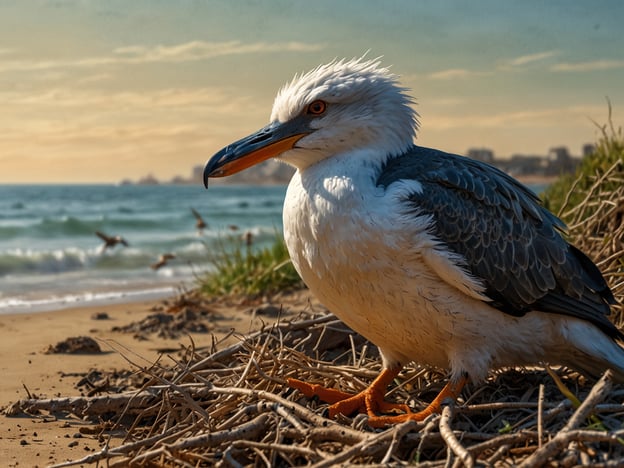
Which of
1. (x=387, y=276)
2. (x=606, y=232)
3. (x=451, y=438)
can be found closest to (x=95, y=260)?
(x=606, y=232)

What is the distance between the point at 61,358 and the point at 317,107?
12.7ft

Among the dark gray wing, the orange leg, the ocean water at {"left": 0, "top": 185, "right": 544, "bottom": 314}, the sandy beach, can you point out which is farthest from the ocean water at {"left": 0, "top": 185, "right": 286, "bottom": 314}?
Result: the dark gray wing

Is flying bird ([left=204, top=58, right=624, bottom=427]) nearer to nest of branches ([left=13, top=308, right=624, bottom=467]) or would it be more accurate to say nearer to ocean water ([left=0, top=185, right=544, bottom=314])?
nest of branches ([left=13, top=308, right=624, bottom=467])

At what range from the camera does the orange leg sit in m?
4.12

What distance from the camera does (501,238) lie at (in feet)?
14.0

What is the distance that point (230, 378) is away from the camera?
189 inches

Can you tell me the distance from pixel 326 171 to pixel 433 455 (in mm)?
1522

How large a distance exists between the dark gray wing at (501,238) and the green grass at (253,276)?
5.67 metres

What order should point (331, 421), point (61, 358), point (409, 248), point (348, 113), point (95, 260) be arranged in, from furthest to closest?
point (95, 260) < point (61, 358) < point (348, 113) < point (409, 248) < point (331, 421)

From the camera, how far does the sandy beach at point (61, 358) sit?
4648 millimetres

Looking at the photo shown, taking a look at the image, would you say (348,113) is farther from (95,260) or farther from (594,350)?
(95,260)

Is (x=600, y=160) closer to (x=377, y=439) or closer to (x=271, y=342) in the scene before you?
(x=271, y=342)

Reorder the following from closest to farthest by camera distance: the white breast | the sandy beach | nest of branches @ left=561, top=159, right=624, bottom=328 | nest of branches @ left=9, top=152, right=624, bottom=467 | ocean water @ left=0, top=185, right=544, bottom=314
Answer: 1. nest of branches @ left=9, top=152, right=624, bottom=467
2. the white breast
3. the sandy beach
4. nest of branches @ left=561, top=159, right=624, bottom=328
5. ocean water @ left=0, top=185, right=544, bottom=314

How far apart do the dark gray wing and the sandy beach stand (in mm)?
1709
